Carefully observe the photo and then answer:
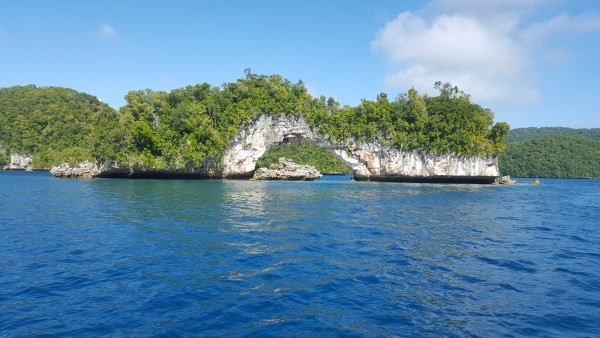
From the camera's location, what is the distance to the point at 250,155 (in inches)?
2542

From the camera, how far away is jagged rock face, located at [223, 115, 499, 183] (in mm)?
61125

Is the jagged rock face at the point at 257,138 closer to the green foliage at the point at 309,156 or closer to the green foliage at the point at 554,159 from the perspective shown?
the green foliage at the point at 309,156

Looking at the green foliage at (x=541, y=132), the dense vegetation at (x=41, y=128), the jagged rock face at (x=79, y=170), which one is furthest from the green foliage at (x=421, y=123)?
the green foliage at (x=541, y=132)

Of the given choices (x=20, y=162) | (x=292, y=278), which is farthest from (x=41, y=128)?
(x=292, y=278)

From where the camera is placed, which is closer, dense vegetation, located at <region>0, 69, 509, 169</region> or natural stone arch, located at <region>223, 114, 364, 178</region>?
dense vegetation, located at <region>0, 69, 509, 169</region>

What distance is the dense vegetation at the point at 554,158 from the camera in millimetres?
108688

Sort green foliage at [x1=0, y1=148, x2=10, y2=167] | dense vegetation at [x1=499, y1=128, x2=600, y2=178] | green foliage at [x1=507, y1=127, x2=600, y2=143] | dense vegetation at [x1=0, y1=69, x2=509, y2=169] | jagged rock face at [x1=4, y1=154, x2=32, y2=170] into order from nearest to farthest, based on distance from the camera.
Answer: dense vegetation at [x1=0, y1=69, x2=509, y2=169], green foliage at [x1=0, y1=148, x2=10, y2=167], jagged rock face at [x1=4, y1=154, x2=32, y2=170], dense vegetation at [x1=499, y1=128, x2=600, y2=178], green foliage at [x1=507, y1=127, x2=600, y2=143]

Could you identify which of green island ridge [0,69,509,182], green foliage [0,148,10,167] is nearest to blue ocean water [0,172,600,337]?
green island ridge [0,69,509,182]

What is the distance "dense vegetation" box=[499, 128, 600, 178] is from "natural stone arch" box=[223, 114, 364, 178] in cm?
7641

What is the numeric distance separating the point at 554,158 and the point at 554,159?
0.56m

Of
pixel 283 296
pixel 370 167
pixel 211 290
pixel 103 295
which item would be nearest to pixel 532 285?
pixel 283 296

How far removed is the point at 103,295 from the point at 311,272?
17.7 ft

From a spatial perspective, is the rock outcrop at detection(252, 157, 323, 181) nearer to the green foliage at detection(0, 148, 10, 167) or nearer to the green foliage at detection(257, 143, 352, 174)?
the green foliage at detection(257, 143, 352, 174)

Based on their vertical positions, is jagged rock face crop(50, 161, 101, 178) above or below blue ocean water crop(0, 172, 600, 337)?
→ above
